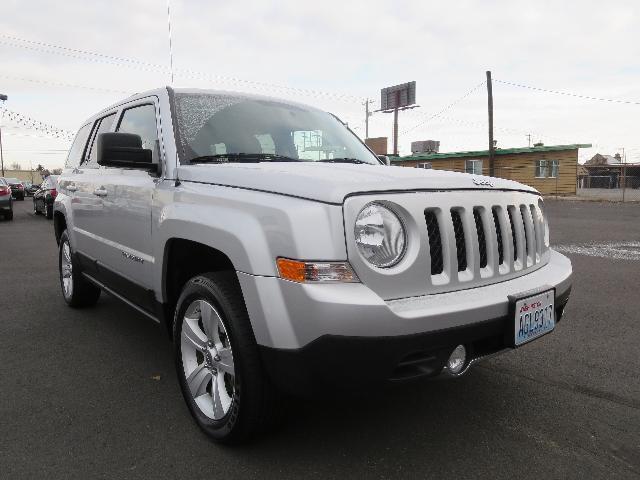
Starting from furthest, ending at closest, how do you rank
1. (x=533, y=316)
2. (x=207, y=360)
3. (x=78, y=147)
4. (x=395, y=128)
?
1. (x=395, y=128)
2. (x=78, y=147)
3. (x=207, y=360)
4. (x=533, y=316)

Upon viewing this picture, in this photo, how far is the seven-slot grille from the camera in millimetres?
2113

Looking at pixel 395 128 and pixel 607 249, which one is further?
pixel 395 128

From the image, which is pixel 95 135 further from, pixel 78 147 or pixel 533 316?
pixel 533 316

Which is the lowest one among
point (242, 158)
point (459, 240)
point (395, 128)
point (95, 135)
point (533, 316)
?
point (533, 316)

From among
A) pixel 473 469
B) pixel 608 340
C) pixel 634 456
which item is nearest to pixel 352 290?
pixel 473 469

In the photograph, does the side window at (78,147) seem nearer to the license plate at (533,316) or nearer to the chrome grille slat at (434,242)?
the chrome grille slat at (434,242)

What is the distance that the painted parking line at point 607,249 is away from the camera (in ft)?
26.4

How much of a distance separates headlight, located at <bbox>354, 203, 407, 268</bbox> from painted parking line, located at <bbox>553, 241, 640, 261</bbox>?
23.1 feet

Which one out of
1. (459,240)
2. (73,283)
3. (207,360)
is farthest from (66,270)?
(459,240)

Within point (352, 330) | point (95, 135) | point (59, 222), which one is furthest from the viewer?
point (59, 222)

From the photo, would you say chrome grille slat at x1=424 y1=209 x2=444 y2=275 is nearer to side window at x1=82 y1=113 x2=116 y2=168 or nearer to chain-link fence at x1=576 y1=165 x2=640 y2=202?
side window at x1=82 y1=113 x2=116 y2=168

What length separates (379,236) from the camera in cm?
201

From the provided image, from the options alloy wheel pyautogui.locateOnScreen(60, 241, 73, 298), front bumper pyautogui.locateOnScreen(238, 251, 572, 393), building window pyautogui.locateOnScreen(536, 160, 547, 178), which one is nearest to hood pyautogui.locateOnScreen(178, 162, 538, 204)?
front bumper pyautogui.locateOnScreen(238, 251, 572, 393)

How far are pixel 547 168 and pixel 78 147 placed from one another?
108 feet
